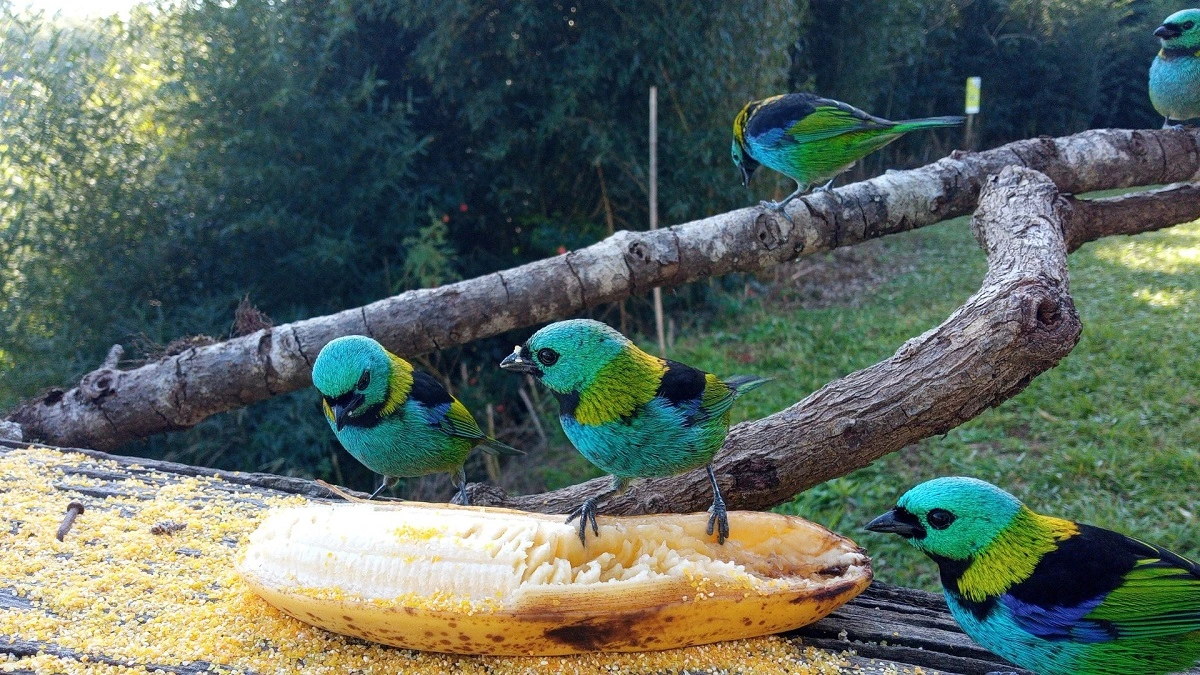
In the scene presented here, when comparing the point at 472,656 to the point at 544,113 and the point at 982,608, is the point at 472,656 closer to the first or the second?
the point at 982,608

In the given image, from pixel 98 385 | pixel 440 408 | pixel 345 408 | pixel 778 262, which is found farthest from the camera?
pixel 778 262

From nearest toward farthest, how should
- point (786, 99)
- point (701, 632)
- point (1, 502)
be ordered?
point (701, 632) → point (1, 502) → point (786, 99)

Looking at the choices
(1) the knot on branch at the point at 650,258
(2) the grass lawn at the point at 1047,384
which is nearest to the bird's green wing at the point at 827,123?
(1) the knot on branch at the point at 650,258

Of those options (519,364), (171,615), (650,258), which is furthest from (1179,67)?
(171,615)

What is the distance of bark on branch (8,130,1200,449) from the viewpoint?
10.5 feet

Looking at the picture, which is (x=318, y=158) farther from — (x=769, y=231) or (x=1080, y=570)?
(x=1080, y=570)

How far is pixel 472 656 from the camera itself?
1.68 m

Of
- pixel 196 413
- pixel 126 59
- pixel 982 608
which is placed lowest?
pixel 196 413

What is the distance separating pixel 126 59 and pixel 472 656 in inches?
226

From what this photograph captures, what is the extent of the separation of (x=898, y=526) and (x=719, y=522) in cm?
43

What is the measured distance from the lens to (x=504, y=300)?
3176 mm

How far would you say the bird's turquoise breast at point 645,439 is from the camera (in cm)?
161

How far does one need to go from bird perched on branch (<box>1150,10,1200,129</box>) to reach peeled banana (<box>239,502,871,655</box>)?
9.86 ft

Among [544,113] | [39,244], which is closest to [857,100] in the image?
[544,113]
